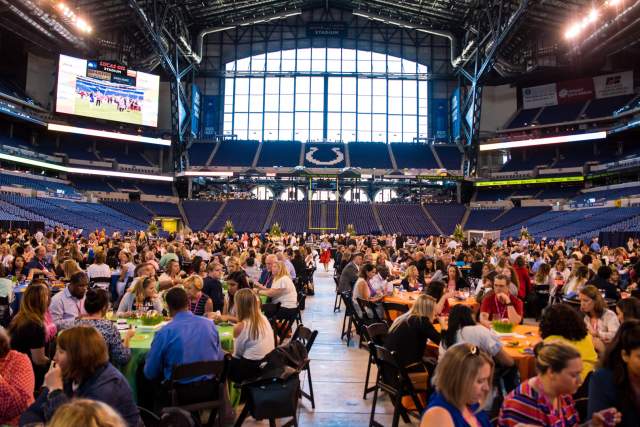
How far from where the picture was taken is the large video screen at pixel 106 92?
40719 mm

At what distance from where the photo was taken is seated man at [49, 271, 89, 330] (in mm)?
5742

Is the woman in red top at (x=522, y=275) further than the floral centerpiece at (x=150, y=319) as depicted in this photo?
Yes

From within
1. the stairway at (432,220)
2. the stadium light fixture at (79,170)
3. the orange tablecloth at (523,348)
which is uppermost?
the stadium light fixture at (79,170)

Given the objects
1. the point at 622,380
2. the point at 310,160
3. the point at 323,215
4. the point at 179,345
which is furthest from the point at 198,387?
the point at 310,160

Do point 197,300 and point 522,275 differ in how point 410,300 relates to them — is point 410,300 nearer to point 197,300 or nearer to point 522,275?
point 522,275

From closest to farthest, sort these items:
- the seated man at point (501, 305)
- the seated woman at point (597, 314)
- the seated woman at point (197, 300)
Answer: the seated woman at point (597, 314)
the seated man at point (501, 305)
the seated woman at point (197, 300)

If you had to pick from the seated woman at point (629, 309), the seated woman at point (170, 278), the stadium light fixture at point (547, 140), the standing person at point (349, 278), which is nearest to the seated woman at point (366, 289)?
the standing person at point (349, 278)

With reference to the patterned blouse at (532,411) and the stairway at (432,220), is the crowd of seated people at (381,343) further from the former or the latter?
the stairway at (432,220)

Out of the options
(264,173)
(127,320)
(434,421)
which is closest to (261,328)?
(127,320)

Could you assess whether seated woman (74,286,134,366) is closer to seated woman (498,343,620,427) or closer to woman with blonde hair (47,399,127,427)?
woman with blonde hair (47,399,127,427)

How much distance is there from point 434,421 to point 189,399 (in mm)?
2639

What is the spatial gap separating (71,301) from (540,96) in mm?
52222

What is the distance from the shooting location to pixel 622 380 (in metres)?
2.77

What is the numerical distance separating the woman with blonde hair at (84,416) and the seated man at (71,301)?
4441 millimetres
